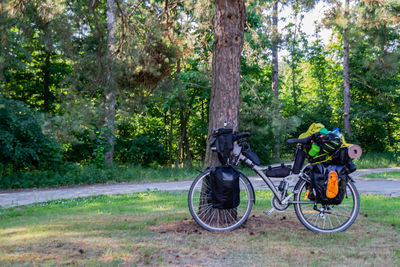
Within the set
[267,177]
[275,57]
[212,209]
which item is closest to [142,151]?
[275,57]

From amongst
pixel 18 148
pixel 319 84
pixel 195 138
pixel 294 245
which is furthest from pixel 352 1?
pixel 319 84

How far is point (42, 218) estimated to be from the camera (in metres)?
5.87

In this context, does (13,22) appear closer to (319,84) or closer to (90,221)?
(90,221)

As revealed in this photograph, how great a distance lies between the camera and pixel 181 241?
13.4ft

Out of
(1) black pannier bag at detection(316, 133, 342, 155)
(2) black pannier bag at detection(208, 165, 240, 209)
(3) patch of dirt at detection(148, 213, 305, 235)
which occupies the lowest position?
(3) patch of dirt at detection(148, 213, 305, 235)

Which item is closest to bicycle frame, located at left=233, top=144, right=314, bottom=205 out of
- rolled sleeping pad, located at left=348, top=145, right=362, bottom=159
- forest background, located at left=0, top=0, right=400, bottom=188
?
rolled sleeping pad, located at left=348, top=145, right=362, bottom=159

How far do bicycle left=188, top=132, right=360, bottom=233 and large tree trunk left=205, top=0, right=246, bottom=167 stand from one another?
473 mm

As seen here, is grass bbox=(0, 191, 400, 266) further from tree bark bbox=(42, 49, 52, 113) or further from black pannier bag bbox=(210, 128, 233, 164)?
tree bark bbox=(42, 49, 52, 113)

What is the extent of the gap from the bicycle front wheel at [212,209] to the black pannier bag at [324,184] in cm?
79

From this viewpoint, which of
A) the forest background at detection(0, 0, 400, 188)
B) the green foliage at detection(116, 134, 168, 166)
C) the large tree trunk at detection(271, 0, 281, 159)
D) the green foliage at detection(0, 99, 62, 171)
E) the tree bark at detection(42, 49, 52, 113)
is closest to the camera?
the forest background at detection(0, 0, 400, 188)

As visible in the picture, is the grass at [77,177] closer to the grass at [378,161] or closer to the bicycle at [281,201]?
the bicycle at [281,201]

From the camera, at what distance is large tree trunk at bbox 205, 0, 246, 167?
16.5 ft

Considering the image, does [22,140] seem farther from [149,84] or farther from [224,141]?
[224,141]

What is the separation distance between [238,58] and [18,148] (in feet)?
30.1
